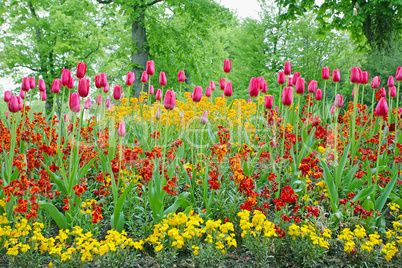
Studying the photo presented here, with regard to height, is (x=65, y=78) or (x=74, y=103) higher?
(x=65, y=78)

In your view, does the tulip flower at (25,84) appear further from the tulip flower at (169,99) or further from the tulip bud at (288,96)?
the tulip bud at (288,96)

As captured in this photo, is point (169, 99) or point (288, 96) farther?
point (288, 96)

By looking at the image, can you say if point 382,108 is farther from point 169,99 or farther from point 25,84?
point 25,84

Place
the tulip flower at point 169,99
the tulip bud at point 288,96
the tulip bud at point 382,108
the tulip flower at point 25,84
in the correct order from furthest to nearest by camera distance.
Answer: the tulip flower at point 25,84, the tulip bud at point 288,96, the tulip bud at point 382,108, the tulip flower at point 169,99

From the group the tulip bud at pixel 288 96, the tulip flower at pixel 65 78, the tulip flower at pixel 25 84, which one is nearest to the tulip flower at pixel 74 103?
the tulip flower at pixel 65 78

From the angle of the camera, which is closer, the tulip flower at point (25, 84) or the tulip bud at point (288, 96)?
the tulip bud at point (288, 96)

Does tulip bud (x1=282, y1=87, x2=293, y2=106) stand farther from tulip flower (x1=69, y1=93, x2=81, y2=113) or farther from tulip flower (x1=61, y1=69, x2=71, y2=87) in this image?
tulip flower (x1=61, y1=69, x2=71, y2=87)

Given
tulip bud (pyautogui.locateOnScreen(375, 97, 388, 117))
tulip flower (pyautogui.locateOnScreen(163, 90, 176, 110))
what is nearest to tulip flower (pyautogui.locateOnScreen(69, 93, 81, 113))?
tulip flower (pyautogui.locateOnScreen(163, 90, 176, 110))

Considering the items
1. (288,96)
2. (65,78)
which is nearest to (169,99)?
(65,78)

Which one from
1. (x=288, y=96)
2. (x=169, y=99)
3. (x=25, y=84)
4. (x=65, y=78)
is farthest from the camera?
(x=25, y=84)

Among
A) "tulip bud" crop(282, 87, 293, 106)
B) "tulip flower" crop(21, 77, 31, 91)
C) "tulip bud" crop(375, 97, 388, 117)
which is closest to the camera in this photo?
"tulip bud" crop(375, 97, 388, 117)

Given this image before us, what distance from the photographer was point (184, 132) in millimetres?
4957

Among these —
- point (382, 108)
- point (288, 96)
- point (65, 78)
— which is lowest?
point (382, 108)

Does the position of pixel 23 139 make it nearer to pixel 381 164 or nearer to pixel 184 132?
pixel 184 132
